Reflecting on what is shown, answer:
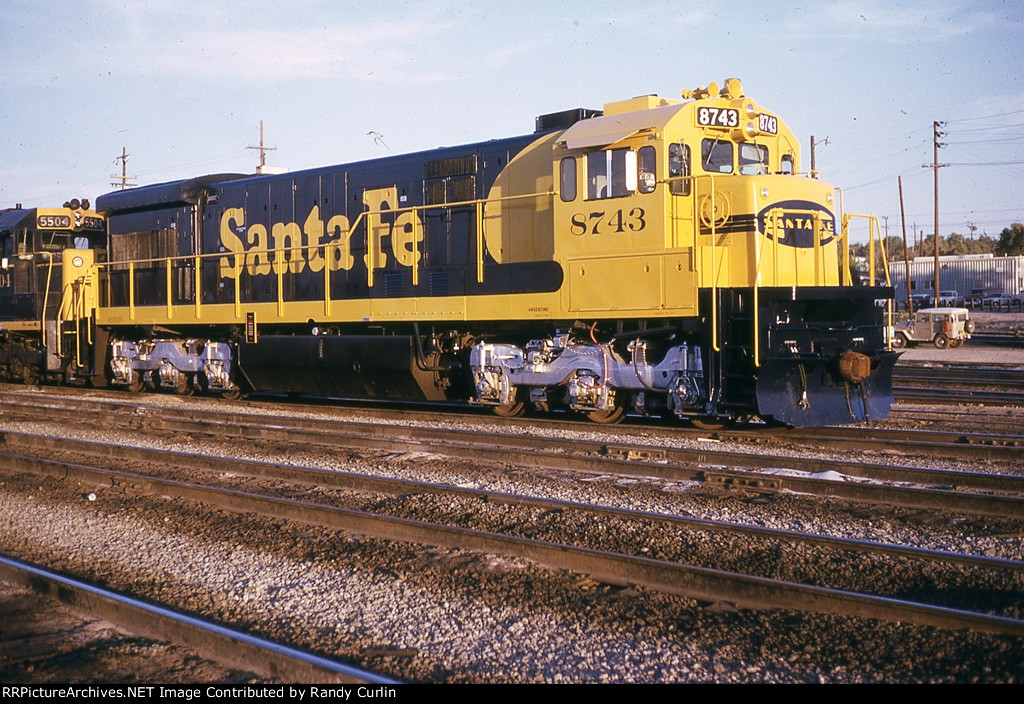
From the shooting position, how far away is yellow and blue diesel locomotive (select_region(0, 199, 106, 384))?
1706 centimetres

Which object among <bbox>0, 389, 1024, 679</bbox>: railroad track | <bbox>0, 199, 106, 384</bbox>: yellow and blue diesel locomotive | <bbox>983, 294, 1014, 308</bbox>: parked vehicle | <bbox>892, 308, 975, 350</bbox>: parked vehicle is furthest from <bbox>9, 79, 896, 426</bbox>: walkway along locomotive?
<bbox>983, 294, 1014, 308</bbox>: parked vehicle

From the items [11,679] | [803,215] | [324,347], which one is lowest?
[11,679]

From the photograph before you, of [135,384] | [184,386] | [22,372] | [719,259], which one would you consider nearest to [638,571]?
[719,259]

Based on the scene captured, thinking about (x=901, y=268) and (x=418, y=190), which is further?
(x=901, y=268)

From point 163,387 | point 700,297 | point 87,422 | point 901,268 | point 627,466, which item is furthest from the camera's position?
point 901,268

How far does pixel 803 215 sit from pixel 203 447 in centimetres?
699

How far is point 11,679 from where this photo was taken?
3.92m

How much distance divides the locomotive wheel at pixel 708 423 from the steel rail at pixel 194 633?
271 inches

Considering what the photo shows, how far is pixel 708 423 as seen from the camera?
34.9ft

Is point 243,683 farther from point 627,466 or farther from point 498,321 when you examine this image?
point 498,321

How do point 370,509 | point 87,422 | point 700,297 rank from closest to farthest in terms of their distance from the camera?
point 370,509 < point 700,297 < point 87,422

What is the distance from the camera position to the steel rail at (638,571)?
14.1 feet

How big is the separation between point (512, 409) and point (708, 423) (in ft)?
8.80

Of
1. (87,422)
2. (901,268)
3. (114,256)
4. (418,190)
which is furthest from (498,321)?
(901,268)
